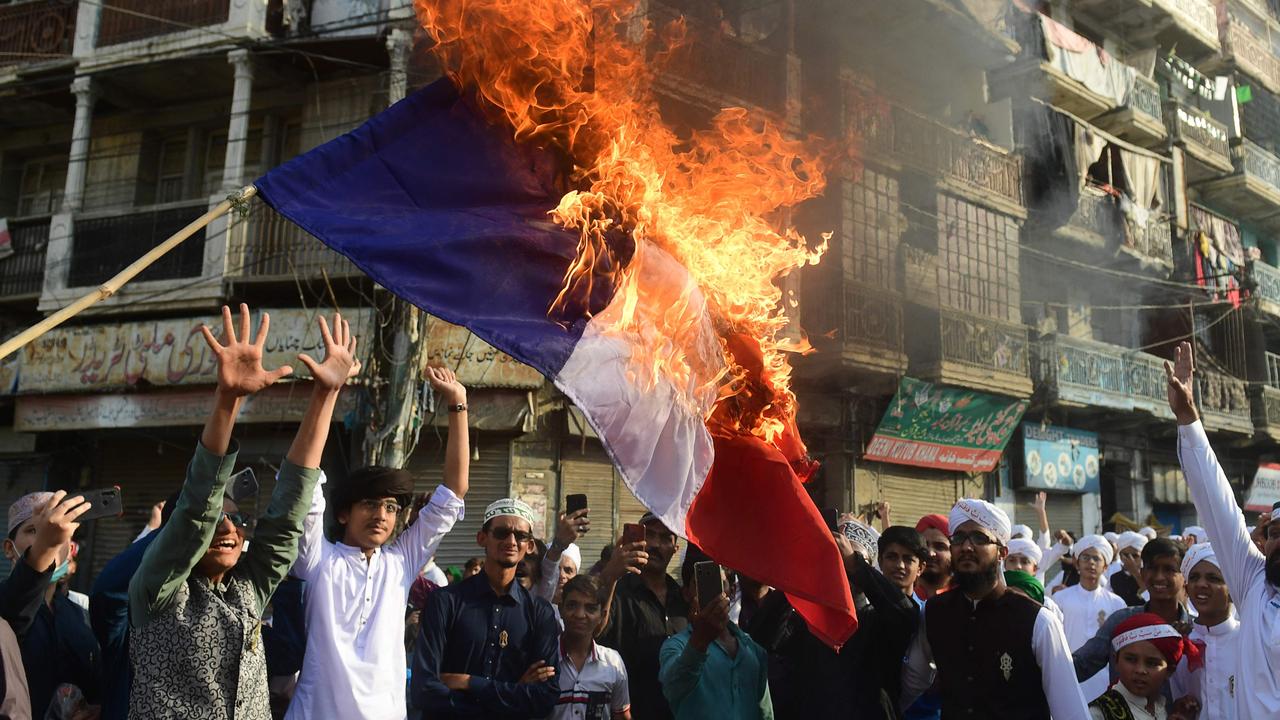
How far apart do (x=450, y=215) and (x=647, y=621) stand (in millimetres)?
2484

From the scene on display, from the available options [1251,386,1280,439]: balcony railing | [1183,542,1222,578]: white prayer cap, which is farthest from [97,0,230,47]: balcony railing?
[1251,386,1280,439]: balcony railing

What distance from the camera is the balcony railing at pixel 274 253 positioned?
13.8m

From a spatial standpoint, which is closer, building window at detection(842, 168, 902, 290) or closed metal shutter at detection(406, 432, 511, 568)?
closed metal shutter at detection(406, 432, 511, 568)

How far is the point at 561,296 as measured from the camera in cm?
394

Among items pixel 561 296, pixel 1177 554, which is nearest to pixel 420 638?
pixel 561 296

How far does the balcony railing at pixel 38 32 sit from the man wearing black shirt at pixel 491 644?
13957 millimetres

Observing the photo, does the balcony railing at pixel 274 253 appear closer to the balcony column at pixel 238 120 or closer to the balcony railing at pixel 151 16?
the balcony column at pixel 238 120

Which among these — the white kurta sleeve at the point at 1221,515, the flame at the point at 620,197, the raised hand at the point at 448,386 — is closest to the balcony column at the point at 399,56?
the flame at the point at 620,197

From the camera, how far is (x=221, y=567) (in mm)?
3365

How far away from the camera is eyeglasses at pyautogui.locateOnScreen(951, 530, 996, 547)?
429 cm

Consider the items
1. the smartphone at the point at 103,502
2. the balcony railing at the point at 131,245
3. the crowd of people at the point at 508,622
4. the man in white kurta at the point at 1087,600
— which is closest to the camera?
the crowd of people at the point at 508,622

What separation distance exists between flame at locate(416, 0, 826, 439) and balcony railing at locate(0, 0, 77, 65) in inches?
529

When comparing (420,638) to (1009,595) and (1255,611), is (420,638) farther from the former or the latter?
(1255,611)

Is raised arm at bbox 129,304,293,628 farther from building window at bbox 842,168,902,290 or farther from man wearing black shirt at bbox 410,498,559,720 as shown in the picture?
building window at bbox 842,168,902,290
